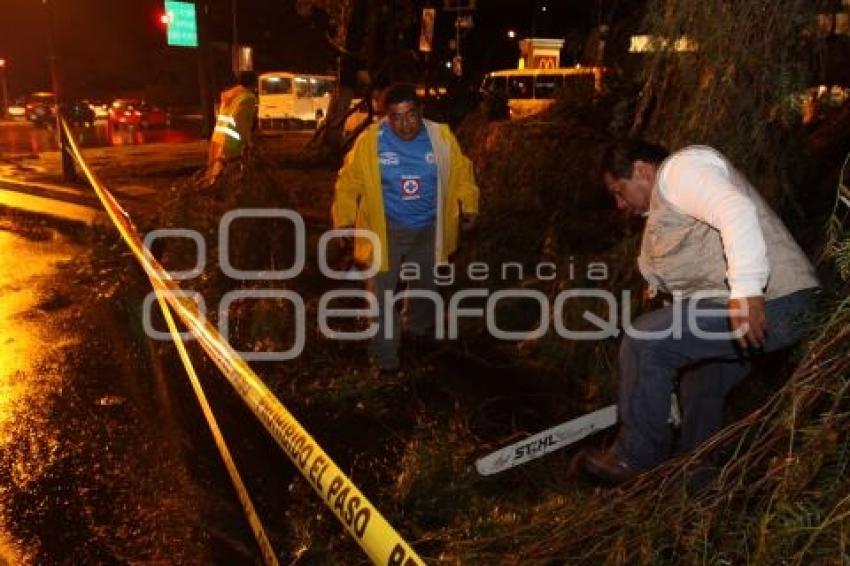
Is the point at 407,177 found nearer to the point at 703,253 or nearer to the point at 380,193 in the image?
the point at 380,193

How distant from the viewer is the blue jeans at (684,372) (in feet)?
9.81

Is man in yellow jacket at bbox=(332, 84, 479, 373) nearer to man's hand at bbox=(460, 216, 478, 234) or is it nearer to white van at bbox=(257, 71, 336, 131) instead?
man's hand at bbox=(460, 216, 478, 234)

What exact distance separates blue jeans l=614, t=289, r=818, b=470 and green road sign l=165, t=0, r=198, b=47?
2702 centimetres

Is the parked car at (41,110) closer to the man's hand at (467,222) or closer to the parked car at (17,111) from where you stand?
the parked car at (17,111)

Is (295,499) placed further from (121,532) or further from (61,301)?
(61,301)

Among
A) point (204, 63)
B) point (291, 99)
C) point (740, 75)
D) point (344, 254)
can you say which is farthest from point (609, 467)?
point (291, 99)

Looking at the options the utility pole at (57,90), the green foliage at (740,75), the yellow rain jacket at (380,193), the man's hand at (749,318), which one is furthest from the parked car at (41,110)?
the man's hand at (749,318)

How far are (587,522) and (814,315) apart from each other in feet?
3.45

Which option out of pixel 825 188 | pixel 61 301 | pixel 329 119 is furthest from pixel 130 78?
pixel 825 188

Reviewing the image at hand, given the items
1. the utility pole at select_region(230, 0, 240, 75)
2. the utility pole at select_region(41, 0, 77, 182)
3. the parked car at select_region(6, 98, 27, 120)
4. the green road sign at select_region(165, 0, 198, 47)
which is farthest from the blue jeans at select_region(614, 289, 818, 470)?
the parked car at select_region(6, 98, 27, 120)

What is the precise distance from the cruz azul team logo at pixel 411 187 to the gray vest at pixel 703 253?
80.5 inches

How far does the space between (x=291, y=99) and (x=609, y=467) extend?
30979 mm

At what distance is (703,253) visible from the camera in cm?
310

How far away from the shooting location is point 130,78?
194ft
